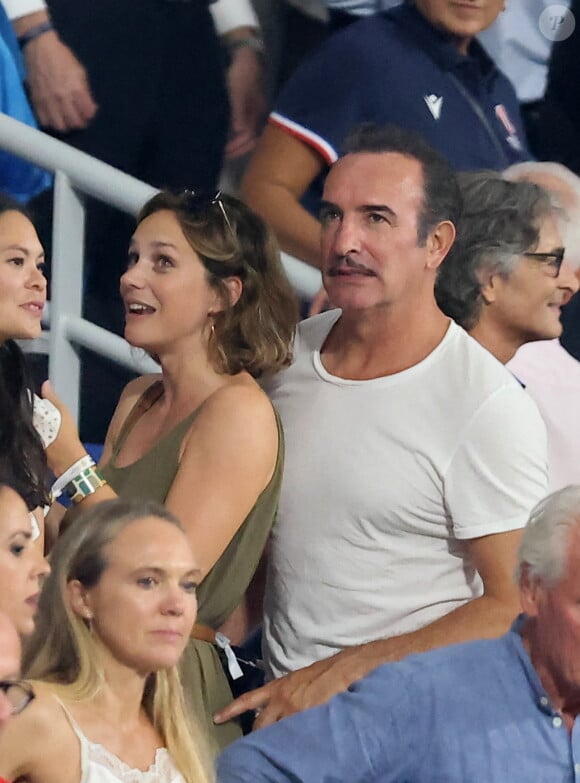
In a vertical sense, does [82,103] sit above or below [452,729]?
above

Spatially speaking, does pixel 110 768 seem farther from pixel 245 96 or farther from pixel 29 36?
pixel 245 96

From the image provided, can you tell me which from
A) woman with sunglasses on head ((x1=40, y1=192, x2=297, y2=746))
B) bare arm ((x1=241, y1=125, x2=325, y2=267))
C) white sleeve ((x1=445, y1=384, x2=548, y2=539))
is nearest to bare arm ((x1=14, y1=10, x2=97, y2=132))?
bare arm ((x1=241, y1=125, x2=325, y2=267))

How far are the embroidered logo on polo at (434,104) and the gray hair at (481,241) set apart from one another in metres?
0.38

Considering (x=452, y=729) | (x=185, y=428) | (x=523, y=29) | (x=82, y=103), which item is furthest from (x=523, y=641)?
Answer: (x=523, y=29)

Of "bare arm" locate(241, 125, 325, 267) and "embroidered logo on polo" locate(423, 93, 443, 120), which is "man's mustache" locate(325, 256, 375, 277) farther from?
"embroidered logo on polo" locate(423, 93, 443, 120)

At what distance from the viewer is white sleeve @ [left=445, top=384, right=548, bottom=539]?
7.34 feet

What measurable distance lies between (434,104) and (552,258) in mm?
461

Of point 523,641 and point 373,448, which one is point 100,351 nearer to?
point 373,448

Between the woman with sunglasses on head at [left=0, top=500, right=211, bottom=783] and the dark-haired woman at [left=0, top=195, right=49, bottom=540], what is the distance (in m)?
0.18

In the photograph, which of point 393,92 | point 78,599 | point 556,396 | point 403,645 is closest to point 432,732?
point 403,645

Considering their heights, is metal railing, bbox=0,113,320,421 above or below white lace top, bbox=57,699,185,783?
above

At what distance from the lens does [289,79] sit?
10.1 feet

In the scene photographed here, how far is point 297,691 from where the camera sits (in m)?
2.18

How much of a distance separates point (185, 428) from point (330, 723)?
510 millimetres
